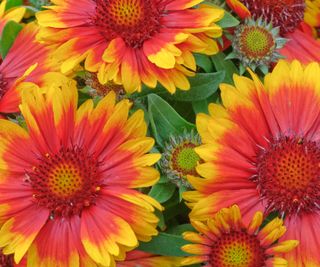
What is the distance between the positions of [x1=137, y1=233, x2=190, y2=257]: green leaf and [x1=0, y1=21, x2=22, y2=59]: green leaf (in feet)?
2.45

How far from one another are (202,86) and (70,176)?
47 cm

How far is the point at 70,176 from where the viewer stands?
6.05 feet

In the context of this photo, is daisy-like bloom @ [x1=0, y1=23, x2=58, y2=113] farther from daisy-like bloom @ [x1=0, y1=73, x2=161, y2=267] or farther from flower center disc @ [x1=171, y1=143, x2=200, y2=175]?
flower center disc @ [x1=171, y1=143, x2=200, y2=175]

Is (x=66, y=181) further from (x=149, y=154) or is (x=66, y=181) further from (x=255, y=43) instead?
(x=255, y=43)

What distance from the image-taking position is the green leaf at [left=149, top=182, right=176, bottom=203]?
1863 millimetres

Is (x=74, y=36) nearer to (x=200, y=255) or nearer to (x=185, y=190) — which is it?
(x=185, y=190)

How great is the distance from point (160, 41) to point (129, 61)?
10cm

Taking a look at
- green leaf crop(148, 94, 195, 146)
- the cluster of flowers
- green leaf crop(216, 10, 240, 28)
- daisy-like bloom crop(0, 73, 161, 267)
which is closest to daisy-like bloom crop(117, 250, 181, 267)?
the cluster of flowers

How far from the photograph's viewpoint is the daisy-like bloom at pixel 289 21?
2.15 m

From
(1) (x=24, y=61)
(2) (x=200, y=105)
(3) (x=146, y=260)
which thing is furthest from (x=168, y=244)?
(1) (x=24, y=61)

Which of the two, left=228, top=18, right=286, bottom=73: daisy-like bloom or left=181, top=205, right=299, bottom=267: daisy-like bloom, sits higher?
left=228, top=18, right=286, bottom=73: daisy-like bloom

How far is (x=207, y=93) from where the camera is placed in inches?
80.0

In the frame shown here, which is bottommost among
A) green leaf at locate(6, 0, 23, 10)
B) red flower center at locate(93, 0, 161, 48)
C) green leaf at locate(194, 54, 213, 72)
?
green leaf at locate(194, 54, 213, 72)

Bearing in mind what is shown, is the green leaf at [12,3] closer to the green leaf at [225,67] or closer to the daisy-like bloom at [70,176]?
the daisy-like bloom at [70,176]
